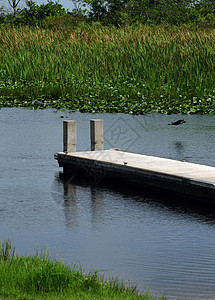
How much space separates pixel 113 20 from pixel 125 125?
3504 cm

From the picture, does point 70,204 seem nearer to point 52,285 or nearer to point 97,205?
point 97,205

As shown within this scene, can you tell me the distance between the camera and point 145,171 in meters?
14.1

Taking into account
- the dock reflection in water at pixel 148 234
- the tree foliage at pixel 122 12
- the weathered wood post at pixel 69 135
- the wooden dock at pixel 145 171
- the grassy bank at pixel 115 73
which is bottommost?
the dock reflection in water at pixel 148 234

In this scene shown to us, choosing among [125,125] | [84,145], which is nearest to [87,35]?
[125,125]

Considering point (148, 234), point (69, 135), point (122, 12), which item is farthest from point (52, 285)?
point (122, 12)

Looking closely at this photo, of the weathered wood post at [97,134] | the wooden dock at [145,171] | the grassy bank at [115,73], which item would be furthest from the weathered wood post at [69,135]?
the grassy bank at [115,73]

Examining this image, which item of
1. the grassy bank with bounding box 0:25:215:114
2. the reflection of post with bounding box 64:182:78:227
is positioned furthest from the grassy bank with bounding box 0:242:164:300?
the grassy bank with bounding box 0:25:215:114

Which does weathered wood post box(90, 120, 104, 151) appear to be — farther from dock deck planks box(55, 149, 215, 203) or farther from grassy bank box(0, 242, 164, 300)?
grassy bank box(0, 242, 164, 300)

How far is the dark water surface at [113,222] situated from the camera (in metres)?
8.98

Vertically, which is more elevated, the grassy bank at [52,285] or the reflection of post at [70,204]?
the reflection of post at [70,204]

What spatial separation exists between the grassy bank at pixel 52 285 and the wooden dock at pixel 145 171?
528 centimetres

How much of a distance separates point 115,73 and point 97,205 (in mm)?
18761

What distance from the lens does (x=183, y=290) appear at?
8.20 meters

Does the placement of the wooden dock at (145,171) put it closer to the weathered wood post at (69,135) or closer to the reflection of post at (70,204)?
the weathered wood post at (69,135)
